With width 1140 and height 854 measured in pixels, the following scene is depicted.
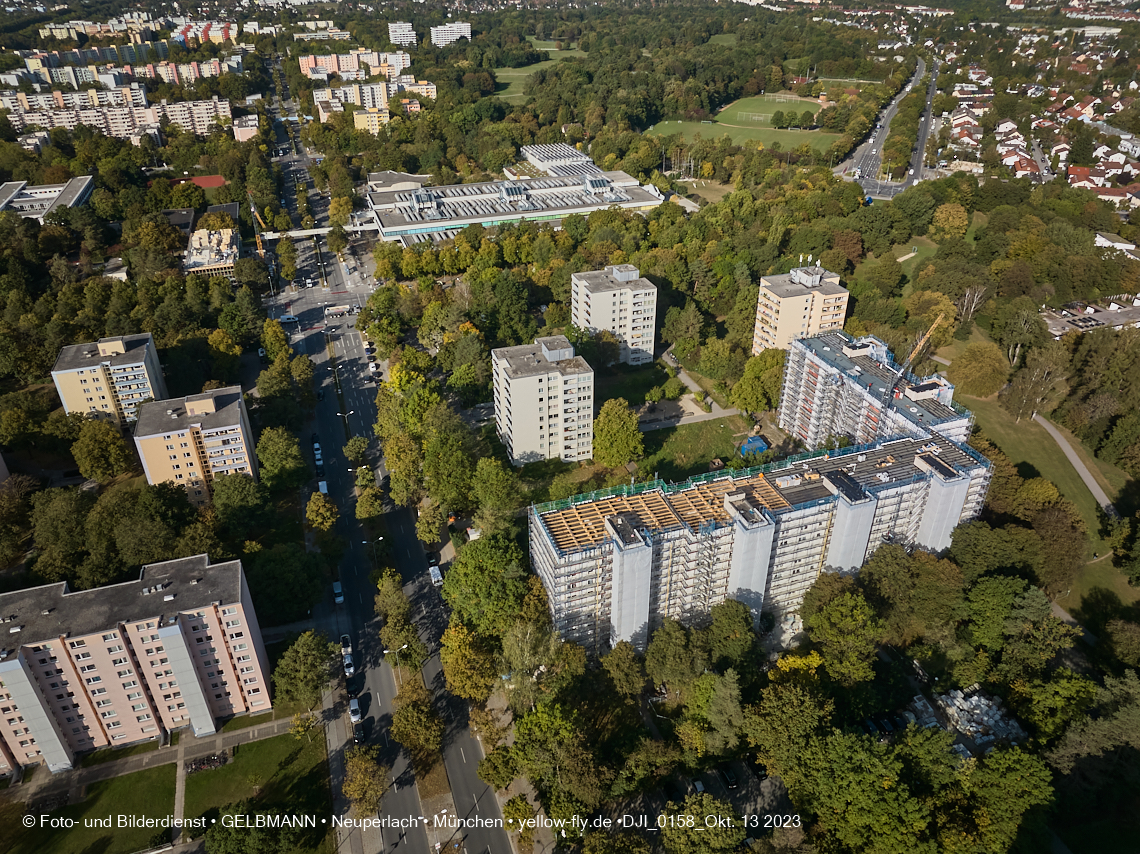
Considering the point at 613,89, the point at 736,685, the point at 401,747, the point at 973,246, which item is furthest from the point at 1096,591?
the point at 613,89

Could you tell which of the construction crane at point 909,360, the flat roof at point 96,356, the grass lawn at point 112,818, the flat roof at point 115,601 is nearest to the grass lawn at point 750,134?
the construction crane at point 909,360

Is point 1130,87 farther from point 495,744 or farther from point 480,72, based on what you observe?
point 495,744

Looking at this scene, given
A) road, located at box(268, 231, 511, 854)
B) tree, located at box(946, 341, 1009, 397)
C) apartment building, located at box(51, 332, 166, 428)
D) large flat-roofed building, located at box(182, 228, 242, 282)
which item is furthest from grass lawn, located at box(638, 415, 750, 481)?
large flat-roofed building, located at box(182, 228, 242, 282)

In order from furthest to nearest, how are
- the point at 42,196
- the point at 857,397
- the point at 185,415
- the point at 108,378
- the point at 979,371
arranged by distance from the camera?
1. the point at 42,196
2. the point at 979,371
3. the point at 108,378
4. the point at 185,415
5. the point at 857,397

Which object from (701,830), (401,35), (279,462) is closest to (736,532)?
(701,830)

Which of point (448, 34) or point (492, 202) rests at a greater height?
point (448, 34)

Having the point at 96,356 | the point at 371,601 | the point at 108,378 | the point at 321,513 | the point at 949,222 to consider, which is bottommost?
the point at 371,601

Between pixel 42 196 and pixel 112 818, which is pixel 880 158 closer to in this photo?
pixel 42 196

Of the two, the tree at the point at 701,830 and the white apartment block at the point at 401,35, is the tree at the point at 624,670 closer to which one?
the tree at the point at 701,830

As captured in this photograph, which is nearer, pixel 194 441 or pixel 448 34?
pixel 194 441
